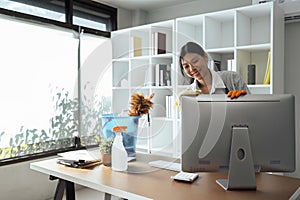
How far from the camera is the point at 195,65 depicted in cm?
192

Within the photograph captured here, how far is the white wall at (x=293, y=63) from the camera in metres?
3.20

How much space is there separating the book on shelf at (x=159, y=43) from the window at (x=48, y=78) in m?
0.58

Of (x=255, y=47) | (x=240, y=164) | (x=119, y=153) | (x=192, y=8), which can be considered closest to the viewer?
(x=240, y=164)

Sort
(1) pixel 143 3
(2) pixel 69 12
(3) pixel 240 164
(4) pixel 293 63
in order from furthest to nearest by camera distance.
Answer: (1) pixel 143 3 → (2) pixel 69 12 → (4) pixel 293 63 → (3) pixel 240 164

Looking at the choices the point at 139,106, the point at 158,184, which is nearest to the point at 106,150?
the point at 139,106

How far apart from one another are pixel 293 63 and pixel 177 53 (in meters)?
1.29

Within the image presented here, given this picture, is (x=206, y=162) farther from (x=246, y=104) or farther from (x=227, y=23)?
(x=227, y=23)

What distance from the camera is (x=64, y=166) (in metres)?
1.97

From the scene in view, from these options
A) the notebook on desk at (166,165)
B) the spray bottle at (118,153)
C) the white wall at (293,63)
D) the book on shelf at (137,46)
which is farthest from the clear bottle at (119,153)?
the white wall at (293,63)

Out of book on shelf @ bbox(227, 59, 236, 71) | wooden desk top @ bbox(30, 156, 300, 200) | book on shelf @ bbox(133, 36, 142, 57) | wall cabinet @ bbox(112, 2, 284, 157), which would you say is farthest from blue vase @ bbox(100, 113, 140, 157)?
book on shelf @ bbox(133, 36, 142, 57)

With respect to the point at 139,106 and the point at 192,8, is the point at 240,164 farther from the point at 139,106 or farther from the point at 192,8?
the point at 192,8

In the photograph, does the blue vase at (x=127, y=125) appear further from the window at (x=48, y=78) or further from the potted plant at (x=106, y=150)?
the window at (x=48, y=78)

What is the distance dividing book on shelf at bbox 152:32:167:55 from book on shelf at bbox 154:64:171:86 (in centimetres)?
25

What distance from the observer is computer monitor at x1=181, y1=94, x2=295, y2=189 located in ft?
4.93
